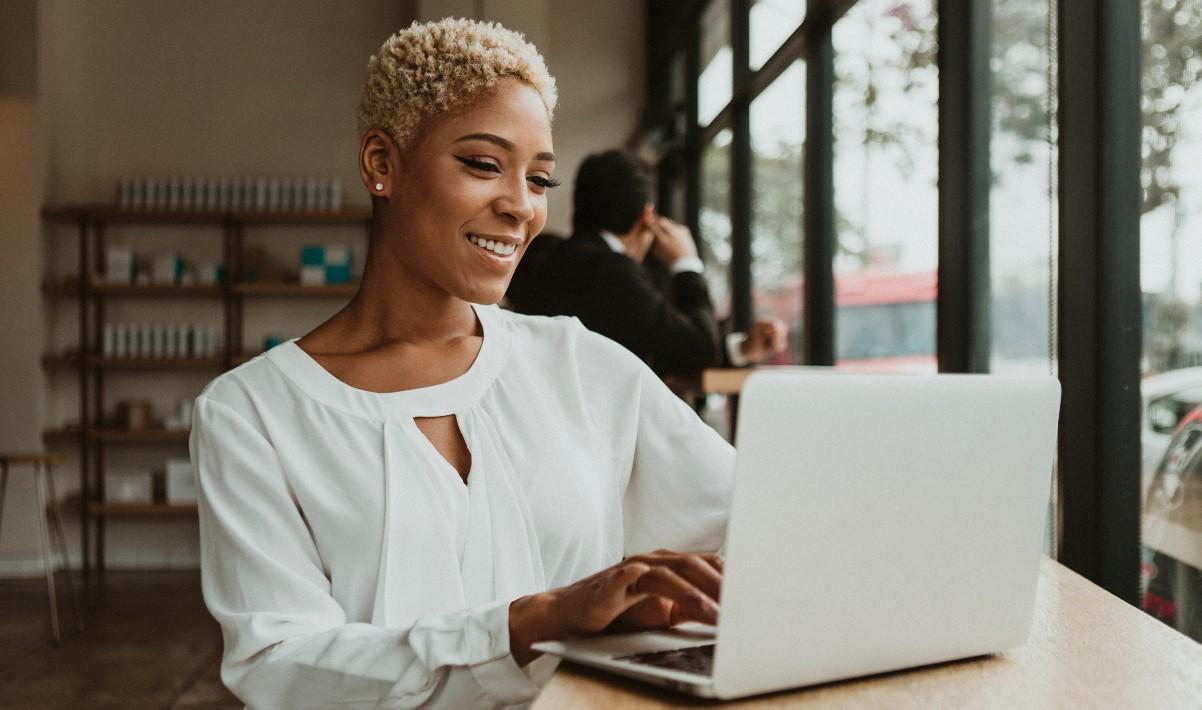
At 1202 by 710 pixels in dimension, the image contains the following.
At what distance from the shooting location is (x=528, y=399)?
4.33 ft

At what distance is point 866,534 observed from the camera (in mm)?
828

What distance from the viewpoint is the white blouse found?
102 centimetres

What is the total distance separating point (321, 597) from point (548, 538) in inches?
10.3

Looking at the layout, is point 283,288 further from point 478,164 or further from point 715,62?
point 478,164

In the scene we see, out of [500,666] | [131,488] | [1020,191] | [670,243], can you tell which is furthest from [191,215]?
[500,666]

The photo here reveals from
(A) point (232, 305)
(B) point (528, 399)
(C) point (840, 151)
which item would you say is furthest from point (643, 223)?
(A) point (232, 305)

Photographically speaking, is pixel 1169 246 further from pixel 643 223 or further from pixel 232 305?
pixel 232 305

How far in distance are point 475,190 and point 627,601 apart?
0.49 m

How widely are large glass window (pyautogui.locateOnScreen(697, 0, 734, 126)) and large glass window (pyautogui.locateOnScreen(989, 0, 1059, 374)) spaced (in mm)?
2950

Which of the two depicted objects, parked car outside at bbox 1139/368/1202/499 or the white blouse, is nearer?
the white blouse

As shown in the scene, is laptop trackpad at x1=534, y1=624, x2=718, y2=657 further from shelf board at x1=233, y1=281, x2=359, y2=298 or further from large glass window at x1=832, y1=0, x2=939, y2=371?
shelf board at x1=233, y1=281, x2=359, y2=298

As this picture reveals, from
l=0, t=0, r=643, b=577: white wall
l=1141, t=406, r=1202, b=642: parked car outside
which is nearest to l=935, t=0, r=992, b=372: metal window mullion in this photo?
l=1141, t=406, r=1202, b=642: parked car outside

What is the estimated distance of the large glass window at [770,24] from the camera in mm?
4113

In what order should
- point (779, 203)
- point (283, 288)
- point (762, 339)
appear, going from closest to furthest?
point (762, 339)
point (779, 203)
point (283, 288)
